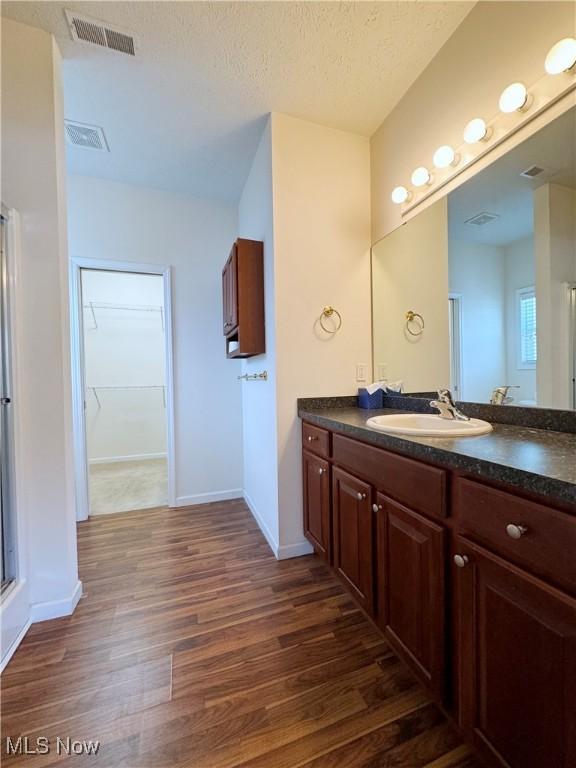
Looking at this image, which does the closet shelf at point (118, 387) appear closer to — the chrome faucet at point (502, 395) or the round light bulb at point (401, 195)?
the round light bulb at point (401, 195)

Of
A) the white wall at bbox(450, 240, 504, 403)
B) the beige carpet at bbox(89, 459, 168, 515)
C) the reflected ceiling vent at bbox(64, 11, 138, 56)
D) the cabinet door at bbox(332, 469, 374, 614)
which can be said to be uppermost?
the reflected ceiling vent at bbox(64, 11, 138, 56)

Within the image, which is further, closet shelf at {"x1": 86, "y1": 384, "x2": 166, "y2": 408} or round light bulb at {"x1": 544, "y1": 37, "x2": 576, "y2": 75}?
closet shelf at {"x1": 86, "y1": 384, "x2": 166, "y2": 408}

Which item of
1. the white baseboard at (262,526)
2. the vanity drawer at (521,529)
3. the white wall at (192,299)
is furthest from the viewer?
the white wall at (192,299)

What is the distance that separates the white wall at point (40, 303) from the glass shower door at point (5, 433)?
0.13 feet

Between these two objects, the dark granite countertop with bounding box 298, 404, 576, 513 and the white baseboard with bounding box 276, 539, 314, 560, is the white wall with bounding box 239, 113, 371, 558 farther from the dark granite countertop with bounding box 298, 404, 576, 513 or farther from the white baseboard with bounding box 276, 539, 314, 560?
the dark granite countertop with bounding box 298, 404, 576, 513

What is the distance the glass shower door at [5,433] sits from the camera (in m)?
1.38

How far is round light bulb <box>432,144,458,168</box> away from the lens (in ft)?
4.92

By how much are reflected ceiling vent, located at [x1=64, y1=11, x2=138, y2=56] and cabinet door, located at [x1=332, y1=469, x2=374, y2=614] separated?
7.51 feet

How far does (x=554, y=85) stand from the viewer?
108 centimetres

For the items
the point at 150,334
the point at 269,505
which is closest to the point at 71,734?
the point at 269,505

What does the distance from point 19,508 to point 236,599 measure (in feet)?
3.67

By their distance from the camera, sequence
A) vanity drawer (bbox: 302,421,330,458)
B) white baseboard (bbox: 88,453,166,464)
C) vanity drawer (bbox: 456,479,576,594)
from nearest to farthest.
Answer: vanity drawer (bbox: 456,479,576,594), vanity drawer (bbox: 302,421,330,458), white baseboard (bbox: 88,453,166,464)

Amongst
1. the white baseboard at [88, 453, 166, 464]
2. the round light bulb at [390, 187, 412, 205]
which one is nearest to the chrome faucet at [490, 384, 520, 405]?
the round light bulb at [390, 187, 412, 205]

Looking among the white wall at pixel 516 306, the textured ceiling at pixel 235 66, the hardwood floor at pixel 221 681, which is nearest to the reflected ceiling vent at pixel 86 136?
the textured ceiling at pixel 235 66
